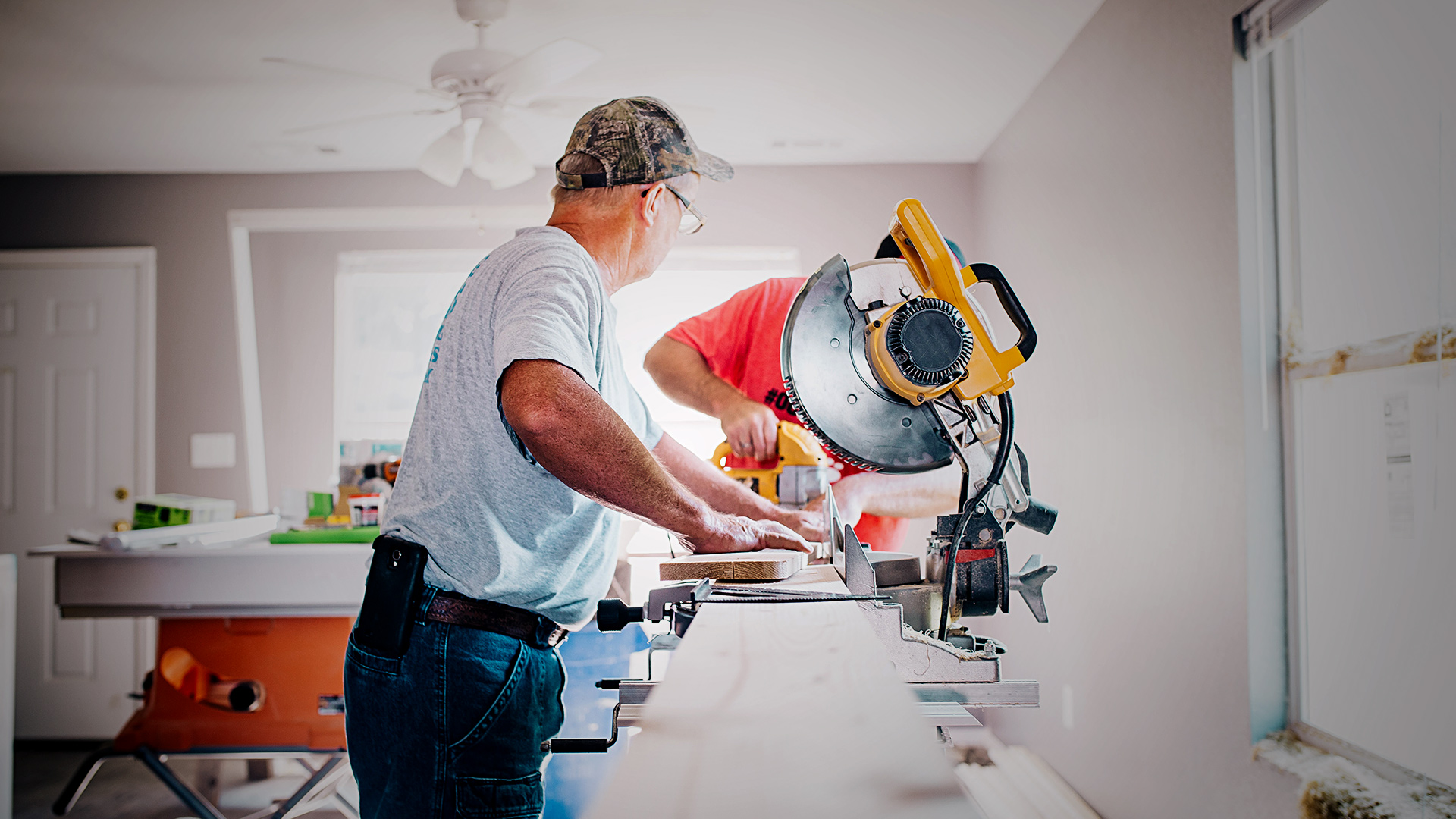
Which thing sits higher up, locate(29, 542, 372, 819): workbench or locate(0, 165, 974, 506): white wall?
locate(0, 165, 974, 506): white wall

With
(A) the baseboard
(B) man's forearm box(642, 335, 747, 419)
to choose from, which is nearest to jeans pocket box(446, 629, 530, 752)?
(B) man's forearm box(642, 335, 747, 419)

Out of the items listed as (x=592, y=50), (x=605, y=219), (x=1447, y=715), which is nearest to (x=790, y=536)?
(x=605, y=219)

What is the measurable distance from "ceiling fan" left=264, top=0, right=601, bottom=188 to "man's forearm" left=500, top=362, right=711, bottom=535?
1.55 m

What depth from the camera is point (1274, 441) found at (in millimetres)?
1776

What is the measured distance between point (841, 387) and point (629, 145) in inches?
18.3

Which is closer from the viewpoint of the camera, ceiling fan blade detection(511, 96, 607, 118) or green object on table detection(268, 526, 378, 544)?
green object on table detection(268, 526, 378, 544)

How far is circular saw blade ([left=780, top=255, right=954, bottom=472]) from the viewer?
982 millimetres

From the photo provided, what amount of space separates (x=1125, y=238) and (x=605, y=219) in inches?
70.1

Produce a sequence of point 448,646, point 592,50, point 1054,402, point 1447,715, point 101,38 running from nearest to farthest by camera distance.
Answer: point 448,646
point 1447,715
point 592,50
point 101,38
point 1054,402

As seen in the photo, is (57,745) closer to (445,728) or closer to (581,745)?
(445,728)

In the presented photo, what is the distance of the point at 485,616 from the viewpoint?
97 cm

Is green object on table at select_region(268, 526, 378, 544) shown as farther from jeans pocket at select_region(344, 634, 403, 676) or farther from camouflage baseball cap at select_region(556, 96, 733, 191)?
camouflage baseball cap at select_region(556, 96, 733, 191)

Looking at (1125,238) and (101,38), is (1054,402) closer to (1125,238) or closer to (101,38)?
(1125,238)

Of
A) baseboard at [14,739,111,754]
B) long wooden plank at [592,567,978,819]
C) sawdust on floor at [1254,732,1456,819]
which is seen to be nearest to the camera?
long wooden plank at [592,567,978,819]
